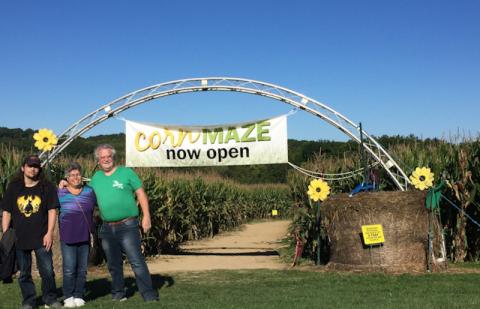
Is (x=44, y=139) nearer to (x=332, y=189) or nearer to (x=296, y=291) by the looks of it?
(x=296, y=291)

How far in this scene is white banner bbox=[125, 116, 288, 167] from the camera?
11289 millimetres

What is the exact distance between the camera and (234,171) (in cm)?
5134

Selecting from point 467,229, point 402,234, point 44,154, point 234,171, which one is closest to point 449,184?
point 467,229

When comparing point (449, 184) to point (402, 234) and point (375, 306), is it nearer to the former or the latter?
point (402, 234)

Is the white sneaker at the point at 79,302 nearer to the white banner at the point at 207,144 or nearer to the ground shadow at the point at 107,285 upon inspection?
the ground shadow at the point at 107,285

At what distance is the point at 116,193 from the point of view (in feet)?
21.7

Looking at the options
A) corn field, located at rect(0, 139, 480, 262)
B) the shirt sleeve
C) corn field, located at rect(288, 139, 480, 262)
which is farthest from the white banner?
the shirt sleeve

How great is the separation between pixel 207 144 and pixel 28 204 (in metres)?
5.62

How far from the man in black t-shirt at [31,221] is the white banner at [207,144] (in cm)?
528

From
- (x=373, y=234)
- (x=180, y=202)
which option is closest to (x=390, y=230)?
(x=373, y=234)

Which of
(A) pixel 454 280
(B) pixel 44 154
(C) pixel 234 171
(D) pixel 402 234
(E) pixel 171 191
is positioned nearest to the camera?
(A) pixel 454 280

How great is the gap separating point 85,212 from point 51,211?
1.63 ft

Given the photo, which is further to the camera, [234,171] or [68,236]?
[234,171]

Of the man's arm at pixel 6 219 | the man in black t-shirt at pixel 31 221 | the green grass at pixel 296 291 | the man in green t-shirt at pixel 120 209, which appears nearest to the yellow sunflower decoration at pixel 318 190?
the green grass at pixel 296 291
